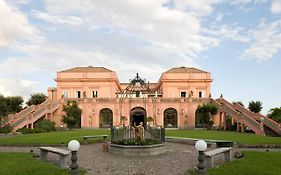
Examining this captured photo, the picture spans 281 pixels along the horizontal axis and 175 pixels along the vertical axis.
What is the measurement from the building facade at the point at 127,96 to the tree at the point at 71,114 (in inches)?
125

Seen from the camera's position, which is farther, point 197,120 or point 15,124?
point 197,120

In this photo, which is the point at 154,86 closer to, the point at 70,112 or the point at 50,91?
the point at 50,91

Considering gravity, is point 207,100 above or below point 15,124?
above

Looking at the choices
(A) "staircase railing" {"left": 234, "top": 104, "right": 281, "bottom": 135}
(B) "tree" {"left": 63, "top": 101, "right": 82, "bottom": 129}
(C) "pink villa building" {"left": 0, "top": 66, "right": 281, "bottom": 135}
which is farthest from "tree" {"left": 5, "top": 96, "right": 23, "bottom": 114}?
(A) "staircase railing" {"left": 234, "top": 104, "right": 281, "bottom": 135}

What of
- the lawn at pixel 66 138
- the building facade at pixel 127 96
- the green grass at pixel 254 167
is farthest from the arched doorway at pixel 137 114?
the green grass at pixel 254 167

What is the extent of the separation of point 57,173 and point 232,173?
6027 mm

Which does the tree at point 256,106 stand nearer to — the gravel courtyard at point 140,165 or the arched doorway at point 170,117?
the arched doorway at point 170,117

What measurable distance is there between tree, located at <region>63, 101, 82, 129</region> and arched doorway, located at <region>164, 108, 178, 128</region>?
14.5 m

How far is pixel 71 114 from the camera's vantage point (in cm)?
4847

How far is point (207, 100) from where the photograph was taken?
53.2 m

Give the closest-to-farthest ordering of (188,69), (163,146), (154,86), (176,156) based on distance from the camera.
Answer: (176,156) → (163,146) → (188,69) → (154,86)

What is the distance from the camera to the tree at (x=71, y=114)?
48344mm

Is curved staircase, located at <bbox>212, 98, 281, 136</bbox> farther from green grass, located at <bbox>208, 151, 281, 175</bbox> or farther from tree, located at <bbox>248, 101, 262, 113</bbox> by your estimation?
green grass, located at <bbox>208, 151, 281, 175</bbox>

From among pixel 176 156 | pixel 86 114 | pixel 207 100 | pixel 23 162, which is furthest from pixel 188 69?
pixel 23 162
